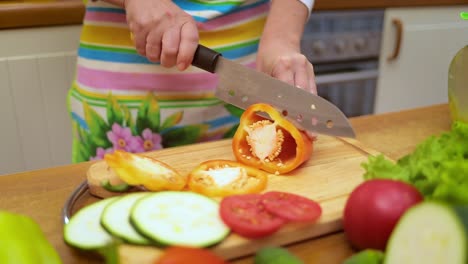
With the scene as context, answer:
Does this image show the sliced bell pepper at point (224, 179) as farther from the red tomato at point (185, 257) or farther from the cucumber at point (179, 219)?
the red tomato at point (185, 257)

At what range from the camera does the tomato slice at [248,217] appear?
0.65 meters

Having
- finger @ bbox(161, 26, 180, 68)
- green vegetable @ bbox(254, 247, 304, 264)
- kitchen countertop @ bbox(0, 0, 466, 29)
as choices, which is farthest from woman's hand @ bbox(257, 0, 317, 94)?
kitchen countertop @ bbox(0, 0, 466, 29)

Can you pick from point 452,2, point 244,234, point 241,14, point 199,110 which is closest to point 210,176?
point 244,234

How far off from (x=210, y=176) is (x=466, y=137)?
0.39 metres

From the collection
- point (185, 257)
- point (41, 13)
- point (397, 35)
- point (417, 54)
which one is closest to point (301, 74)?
point (185, 257)

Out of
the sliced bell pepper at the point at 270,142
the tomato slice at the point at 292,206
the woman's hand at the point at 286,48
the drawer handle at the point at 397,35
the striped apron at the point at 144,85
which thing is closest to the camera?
the tomato slice at the point at 292,206

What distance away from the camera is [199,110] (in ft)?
3.68

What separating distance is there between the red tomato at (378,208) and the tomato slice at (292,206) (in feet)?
0.20

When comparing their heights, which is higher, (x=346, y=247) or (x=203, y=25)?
(x=203, y=25)

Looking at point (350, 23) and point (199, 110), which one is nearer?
point (199, 110)

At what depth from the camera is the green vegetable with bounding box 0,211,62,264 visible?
52cm

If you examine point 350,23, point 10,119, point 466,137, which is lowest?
point 10,119

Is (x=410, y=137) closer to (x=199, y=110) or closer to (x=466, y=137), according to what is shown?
(x=466, y=137)

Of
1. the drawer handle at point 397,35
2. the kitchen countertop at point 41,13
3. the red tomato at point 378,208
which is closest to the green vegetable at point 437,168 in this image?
the red tomato at point 378,208
